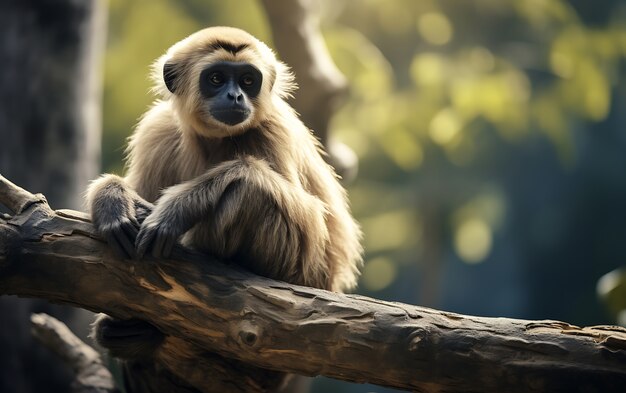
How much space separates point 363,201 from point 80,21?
9211 mm

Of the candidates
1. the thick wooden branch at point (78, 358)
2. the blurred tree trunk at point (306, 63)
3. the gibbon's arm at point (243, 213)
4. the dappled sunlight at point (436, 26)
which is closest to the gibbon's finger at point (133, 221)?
the gibbon's arm at point (243, 213)

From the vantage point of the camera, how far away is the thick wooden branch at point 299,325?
136 inches

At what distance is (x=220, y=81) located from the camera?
5082 millimetres

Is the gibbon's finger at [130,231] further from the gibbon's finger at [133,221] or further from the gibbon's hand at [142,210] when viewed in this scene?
the gibbon's hand at [142,210]

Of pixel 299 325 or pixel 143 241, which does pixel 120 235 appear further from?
pixel 299 325

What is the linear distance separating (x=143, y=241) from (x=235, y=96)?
4.37 feet

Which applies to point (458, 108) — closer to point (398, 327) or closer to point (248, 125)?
point (248, 125)

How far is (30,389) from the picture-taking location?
300 inches

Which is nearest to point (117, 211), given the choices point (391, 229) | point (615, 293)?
point (615, 293)

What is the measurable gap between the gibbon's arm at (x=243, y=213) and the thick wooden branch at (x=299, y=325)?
17 cm

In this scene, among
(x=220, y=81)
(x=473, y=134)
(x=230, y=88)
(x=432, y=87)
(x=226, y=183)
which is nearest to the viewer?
(x=226, y=183)

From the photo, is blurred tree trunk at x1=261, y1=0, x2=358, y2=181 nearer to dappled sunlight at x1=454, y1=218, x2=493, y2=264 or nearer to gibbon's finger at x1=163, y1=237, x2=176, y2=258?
gibbon's finger at x1=163, y1=237, x2=176, y2=258

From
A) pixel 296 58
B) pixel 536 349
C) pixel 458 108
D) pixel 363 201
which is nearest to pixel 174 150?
pixel 296 58

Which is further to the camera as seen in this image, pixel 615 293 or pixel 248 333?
pixel 615 293
